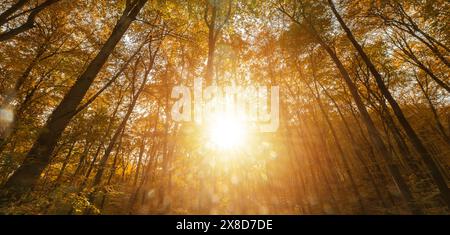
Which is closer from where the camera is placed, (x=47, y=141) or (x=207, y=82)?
(x=47, y=141)

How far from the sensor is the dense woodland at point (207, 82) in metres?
6.09

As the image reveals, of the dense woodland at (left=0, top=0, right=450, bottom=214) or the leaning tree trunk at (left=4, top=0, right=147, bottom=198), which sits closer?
the leaning tree trunk at (left=4, top=0, right=147, bottom=198)

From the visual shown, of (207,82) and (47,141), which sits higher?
(207,82)

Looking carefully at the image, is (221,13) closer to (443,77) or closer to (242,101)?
(242,101)

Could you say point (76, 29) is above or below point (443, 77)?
below

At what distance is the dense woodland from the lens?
6.09 meters

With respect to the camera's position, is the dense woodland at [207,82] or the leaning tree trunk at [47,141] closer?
the leaning tree trunk at [47,141]

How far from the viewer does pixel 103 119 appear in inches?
316

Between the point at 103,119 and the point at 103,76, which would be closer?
the point at 103,119

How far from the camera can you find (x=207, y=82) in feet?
36.4
